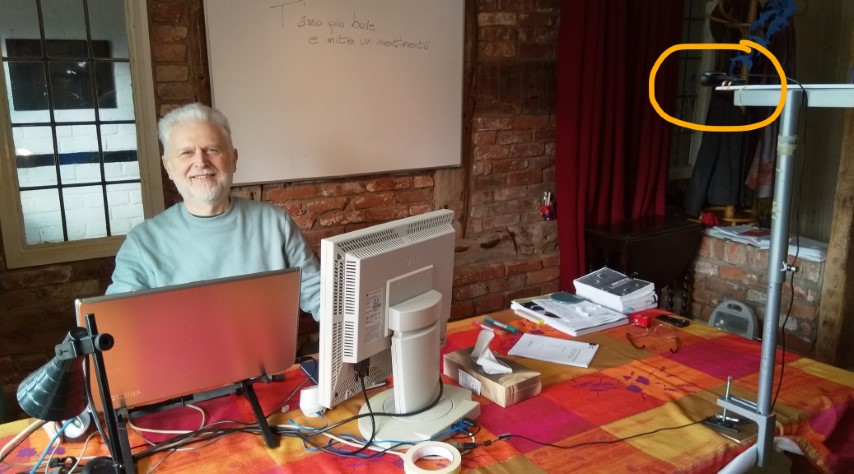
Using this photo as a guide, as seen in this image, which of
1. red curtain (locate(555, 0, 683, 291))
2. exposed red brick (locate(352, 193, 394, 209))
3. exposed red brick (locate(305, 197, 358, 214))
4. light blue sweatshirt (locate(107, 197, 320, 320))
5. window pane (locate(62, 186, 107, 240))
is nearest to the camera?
light blue sweatshirt (locate(107, 197, 320, 320))

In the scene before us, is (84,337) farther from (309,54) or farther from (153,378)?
(309,54)

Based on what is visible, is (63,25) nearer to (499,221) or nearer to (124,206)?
(124,206)

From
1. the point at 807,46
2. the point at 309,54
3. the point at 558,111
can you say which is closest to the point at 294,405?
the point at 309,54

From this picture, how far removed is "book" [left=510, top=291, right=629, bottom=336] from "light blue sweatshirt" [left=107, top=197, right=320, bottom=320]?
68cm

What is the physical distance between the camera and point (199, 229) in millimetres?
1972

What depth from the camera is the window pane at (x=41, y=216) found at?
239 centimetres

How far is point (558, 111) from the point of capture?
3.35 m

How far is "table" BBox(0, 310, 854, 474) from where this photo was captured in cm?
130

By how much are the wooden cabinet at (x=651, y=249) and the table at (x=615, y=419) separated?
129 cm

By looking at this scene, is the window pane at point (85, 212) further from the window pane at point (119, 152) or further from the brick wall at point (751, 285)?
the brick wall at point (751, 285)

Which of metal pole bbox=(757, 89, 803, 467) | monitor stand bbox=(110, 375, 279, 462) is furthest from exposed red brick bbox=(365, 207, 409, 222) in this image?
metal pole bbox=(757, 89, 803, 467)

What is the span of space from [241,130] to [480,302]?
1.50 meters

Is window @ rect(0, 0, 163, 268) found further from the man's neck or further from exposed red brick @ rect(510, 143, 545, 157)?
exposed red brick @ rect(510, 143, 545, 157)

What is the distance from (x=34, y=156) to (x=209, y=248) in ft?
3.02
